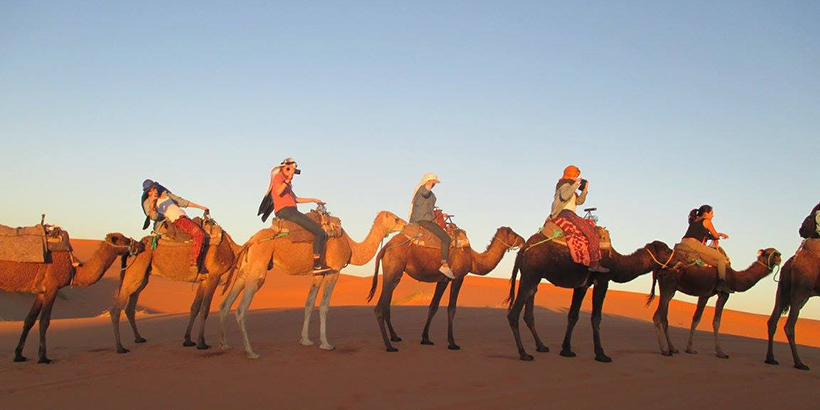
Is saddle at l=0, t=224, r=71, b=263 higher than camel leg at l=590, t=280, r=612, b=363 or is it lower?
lower

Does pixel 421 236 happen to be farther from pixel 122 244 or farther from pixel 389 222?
pixel 122 244

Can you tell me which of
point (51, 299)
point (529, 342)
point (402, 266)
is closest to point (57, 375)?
point (51, 299)

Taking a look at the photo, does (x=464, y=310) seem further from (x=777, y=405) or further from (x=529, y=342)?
(x=777, y=405)

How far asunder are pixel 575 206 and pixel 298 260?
542 centimetres

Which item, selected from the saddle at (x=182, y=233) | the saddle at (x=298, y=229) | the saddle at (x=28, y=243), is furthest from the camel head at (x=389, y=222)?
the saddle at (x=28, y=243)

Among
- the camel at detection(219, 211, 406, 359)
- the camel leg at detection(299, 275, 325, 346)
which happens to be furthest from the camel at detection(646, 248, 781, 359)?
the camel leg at detection(299, 275, 325, 346)

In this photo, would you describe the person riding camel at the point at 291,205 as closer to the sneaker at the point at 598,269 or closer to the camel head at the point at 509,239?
the camel head at the point at 509,239

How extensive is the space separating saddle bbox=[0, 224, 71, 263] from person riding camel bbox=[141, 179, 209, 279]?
7.50 ft

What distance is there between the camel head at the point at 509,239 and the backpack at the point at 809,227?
18.4ft

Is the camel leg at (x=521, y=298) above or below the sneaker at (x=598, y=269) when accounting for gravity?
below

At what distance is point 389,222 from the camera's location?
13.6m

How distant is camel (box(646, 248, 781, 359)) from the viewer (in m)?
13.6

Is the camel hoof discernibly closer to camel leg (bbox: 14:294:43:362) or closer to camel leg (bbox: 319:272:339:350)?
camel leg (bbox: 319:272:339:350)

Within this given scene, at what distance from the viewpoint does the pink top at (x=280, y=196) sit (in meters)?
12.7
